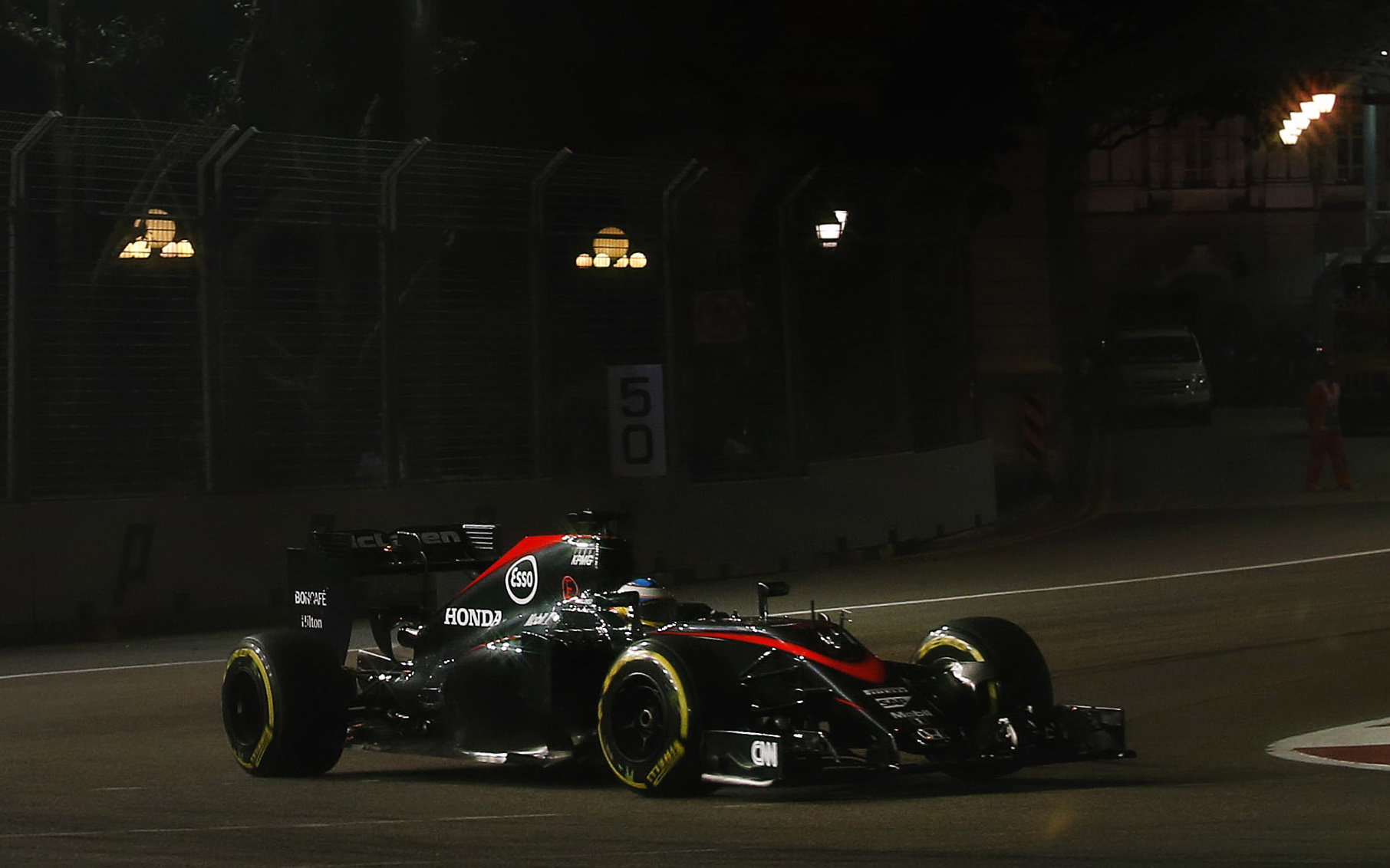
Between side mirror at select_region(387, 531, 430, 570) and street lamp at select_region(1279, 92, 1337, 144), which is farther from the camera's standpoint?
street lamp at select_region(1279, 92, 1337, 144)

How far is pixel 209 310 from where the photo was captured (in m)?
16.1

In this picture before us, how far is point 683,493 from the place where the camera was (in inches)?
734

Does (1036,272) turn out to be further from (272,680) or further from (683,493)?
(272,680)

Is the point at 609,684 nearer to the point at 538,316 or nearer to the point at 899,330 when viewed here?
the point at 538,316

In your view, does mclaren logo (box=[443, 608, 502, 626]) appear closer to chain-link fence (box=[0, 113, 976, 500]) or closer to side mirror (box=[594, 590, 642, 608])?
side mirror (box=[594, 590, 642, 608])

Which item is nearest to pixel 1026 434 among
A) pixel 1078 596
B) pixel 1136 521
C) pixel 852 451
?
pixel 1136 521

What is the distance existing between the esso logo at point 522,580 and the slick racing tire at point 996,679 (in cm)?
172

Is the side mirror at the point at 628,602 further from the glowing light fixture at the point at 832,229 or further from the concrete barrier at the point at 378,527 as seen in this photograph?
the glowing light fixture at the point at 832,229

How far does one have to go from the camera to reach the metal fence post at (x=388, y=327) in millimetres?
17031

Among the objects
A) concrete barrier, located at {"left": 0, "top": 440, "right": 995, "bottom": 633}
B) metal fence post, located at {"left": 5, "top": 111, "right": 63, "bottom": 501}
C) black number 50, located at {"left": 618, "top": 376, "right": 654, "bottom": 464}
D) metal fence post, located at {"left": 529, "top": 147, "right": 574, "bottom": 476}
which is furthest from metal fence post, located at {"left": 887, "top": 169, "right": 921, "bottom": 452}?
metal fence post, located at {"left": 5, "top": 111, "right": 63, "bottom": 501}

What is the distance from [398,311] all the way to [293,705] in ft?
27.8

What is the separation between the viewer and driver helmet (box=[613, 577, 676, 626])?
8.64 metres

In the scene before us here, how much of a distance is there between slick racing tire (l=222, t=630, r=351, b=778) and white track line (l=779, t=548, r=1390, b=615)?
20.9ft

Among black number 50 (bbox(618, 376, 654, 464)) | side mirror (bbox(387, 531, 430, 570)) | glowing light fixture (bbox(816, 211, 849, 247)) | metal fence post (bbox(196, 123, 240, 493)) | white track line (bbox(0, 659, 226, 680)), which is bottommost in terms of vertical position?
white track line (bbox(0, 659, 226, 680))
